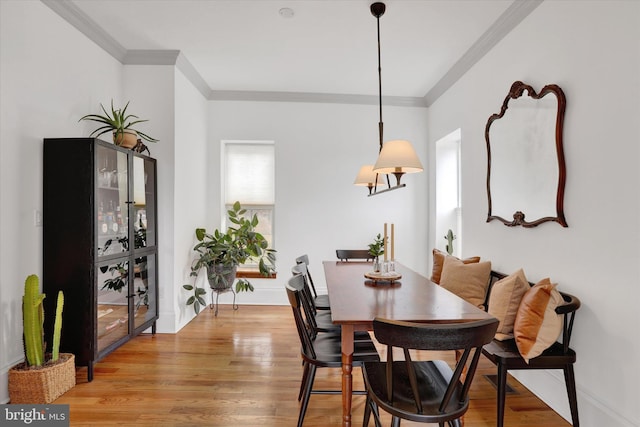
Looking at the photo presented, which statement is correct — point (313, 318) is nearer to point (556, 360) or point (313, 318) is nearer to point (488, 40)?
point (556, 360)

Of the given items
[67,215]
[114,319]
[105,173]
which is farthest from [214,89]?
[114,319]

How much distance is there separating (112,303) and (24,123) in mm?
1457

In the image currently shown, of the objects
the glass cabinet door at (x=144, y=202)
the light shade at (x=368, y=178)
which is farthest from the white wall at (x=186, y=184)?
the light shade at (x=368, y=178)

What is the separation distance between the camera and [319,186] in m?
5.13

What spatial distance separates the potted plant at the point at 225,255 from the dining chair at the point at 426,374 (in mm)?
2850

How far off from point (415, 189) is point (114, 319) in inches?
151

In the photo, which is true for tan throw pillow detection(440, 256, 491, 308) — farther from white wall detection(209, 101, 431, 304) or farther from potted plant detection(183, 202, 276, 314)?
potted plant detection(183, 202, 276, 314)

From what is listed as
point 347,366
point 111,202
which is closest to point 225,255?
point 111,202

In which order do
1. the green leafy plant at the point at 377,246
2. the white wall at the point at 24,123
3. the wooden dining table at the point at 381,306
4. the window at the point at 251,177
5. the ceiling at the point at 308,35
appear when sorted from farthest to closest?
the window at the point at 251,177 → the green leafy plant at the point at 377,246 → the ceiling at the point at 308,35 → the white wall at the point at 24,123 → the wooden dining table at the point at 381,306

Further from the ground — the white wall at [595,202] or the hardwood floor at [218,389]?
the white wall at [595,202]

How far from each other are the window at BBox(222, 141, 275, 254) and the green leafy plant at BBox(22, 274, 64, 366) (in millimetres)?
2874

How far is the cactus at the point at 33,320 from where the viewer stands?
2335mm

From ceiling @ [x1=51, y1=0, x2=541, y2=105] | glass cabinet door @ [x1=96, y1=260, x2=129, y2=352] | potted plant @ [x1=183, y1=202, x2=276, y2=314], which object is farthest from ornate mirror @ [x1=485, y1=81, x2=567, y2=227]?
glass cabinet door @ [x1=96, y1=260, x2=129, y2=352]

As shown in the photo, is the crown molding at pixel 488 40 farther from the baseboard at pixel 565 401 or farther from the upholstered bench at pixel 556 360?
the baseboard at pixel 565 401
